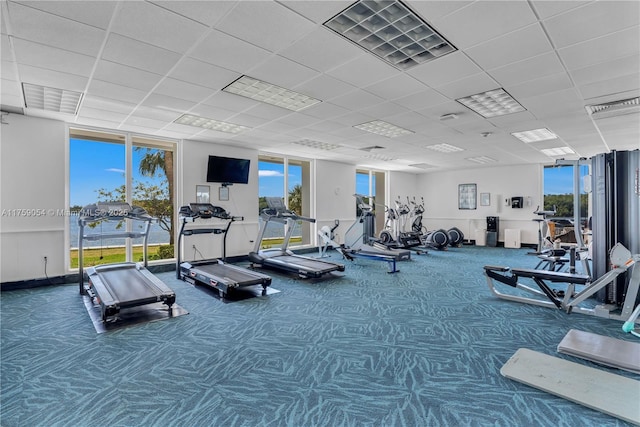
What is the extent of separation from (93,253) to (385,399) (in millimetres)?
9748

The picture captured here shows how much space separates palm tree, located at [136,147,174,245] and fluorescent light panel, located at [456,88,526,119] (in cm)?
640

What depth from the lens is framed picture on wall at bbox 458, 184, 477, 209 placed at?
11.8 metres

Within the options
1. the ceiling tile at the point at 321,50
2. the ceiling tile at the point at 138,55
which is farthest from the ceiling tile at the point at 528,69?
the ceiling tile at the point at 138,55

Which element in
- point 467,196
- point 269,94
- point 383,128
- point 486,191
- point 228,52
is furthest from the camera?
point 467,196

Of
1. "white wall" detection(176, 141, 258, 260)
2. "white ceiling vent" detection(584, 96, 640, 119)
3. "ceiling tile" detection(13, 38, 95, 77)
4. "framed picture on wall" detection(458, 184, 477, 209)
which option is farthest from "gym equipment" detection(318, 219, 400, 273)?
"framed picture on wall" detection(458, 184, 477, 209)

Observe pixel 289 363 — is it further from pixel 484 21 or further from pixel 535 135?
pixel 535 135

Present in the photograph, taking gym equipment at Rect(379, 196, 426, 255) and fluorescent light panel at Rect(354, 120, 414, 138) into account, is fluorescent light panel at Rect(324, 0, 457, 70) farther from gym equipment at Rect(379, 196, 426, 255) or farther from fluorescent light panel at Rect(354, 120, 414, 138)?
gym equipment at Rect(379, 196, 426, 255)

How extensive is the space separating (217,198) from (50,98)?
3.61 metres

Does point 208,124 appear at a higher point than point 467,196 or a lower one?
higher

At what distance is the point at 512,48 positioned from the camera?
9.93 ft

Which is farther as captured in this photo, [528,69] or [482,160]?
[482,160]

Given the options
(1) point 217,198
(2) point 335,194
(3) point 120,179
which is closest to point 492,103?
(1) point 217,198

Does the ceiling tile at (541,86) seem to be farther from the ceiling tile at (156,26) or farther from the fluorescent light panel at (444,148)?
the ceiling tile at (156,26)

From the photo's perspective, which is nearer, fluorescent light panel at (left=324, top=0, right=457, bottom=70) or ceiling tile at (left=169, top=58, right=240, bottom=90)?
fluorescent light panel at (left=324, top=0, right=457, bottom=70)
